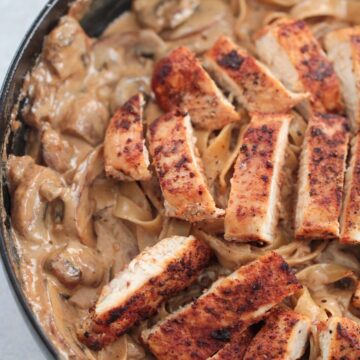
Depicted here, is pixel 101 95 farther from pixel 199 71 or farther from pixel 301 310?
pixel 301 310

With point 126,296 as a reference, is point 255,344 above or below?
below

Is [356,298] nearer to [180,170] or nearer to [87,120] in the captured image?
[180,170]

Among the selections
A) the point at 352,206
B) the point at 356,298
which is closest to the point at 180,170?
the point at 352,206

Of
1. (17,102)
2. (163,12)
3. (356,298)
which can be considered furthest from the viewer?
(163,12)

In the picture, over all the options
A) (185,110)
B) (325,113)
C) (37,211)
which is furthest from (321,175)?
(37,211)

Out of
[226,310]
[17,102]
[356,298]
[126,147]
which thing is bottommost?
[356,298]

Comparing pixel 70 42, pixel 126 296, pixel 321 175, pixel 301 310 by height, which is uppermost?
pixel 70 42

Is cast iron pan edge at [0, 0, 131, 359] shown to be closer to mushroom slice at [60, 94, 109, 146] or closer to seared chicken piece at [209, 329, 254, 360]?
mushroom slice at [60, 94, 109, 146]
